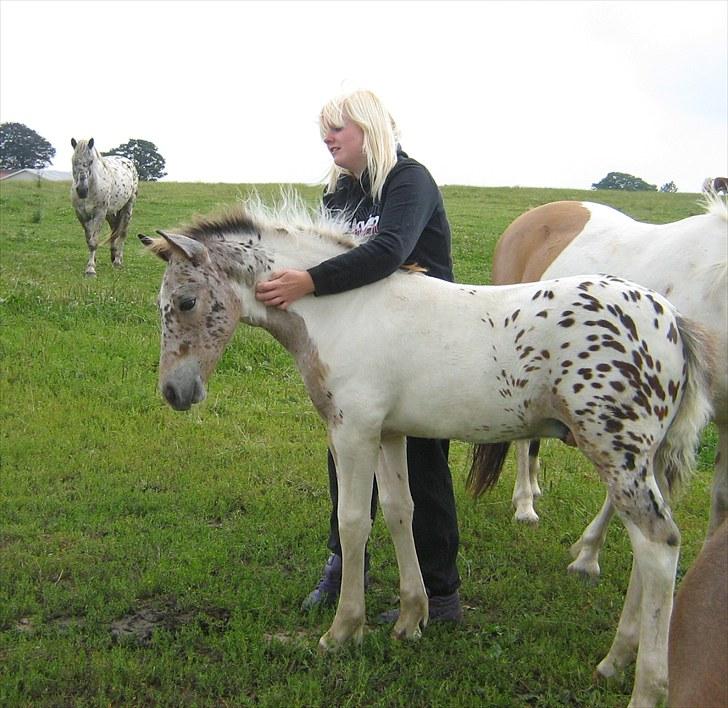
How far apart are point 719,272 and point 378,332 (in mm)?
1756

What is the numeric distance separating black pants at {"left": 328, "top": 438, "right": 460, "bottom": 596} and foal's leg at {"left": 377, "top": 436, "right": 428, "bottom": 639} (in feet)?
0.63

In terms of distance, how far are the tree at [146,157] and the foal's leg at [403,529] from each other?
32.8 meters

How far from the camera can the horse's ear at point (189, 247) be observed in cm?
331

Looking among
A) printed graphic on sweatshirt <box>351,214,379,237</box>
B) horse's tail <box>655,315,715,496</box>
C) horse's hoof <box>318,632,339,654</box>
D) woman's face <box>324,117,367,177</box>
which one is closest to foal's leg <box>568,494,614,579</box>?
horse's tail <box>655,315,715,496</box>

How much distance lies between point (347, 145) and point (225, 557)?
225cm

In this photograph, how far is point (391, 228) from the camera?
3465mm

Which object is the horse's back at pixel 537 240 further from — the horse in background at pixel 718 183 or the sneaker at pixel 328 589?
the sneaker at pixel 328 589

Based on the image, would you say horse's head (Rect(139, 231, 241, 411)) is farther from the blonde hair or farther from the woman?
the blonde hair

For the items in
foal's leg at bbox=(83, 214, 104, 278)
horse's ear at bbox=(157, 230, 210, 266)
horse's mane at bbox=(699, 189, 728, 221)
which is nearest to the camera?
horse's ear at bbox=(157, 230, 210, 266)

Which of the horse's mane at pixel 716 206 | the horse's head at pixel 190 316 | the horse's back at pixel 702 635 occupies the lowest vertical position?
the horse's back at pixel 702 635

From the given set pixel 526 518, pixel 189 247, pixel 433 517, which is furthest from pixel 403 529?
pixel 526 518

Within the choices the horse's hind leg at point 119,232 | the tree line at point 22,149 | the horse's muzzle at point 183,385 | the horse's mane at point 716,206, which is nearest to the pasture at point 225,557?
the horse's muzzle at point 183,385

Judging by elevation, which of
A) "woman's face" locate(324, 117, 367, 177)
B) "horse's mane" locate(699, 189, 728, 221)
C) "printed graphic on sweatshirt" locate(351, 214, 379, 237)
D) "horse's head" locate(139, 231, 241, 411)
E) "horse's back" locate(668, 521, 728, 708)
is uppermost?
"woman's face" locate(324, 117, 367, 177)

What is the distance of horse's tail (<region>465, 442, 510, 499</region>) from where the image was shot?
489cm
